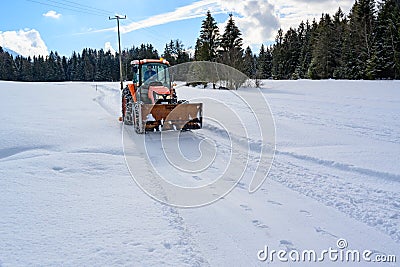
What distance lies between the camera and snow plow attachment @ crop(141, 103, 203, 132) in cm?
812

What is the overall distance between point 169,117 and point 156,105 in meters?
0.51

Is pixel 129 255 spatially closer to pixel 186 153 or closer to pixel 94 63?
pixel 186 153

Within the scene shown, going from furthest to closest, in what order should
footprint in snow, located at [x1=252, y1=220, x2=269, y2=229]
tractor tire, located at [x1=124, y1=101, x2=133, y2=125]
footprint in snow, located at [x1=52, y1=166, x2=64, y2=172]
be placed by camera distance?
tractor tire, located at [x1=124, y1=101, x2=133, y2=125]
footprint in snow, located at [x1=52, y1=166, x2=64, y2=172]
footprint in snow, located at [x1=252, y1=220, x2=269, y2=229]

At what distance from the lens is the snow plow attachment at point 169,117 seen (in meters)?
8.12

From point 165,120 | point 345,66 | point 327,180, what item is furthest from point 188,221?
point 345,66

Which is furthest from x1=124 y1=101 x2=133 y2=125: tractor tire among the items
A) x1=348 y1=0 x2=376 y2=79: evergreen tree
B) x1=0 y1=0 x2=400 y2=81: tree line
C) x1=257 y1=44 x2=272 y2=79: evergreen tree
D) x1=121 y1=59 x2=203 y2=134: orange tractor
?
x1=257 y1=44 x2=272 y2=79: evergreen tree

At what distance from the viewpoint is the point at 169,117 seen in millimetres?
8312

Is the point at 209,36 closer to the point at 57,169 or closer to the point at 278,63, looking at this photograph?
the point at 278,63

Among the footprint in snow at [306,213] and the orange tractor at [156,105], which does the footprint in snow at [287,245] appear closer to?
the footprint in snow at [306,213]

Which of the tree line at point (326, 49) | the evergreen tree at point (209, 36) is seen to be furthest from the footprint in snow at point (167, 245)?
the evergreen tree at point (209, 36)

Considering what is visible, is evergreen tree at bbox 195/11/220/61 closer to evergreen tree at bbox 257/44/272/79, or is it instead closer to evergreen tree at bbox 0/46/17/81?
evergreen tree at bbox 257/44/272/79

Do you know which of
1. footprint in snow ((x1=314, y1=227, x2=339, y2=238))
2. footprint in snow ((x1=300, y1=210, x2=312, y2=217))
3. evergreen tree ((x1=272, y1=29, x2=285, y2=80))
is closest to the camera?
footprint in snow ((x1=314, y1=227, x2=339, y2=238))

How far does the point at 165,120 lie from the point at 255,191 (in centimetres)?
445

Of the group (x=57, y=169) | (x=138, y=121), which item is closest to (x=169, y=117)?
(x=138, y=121)
